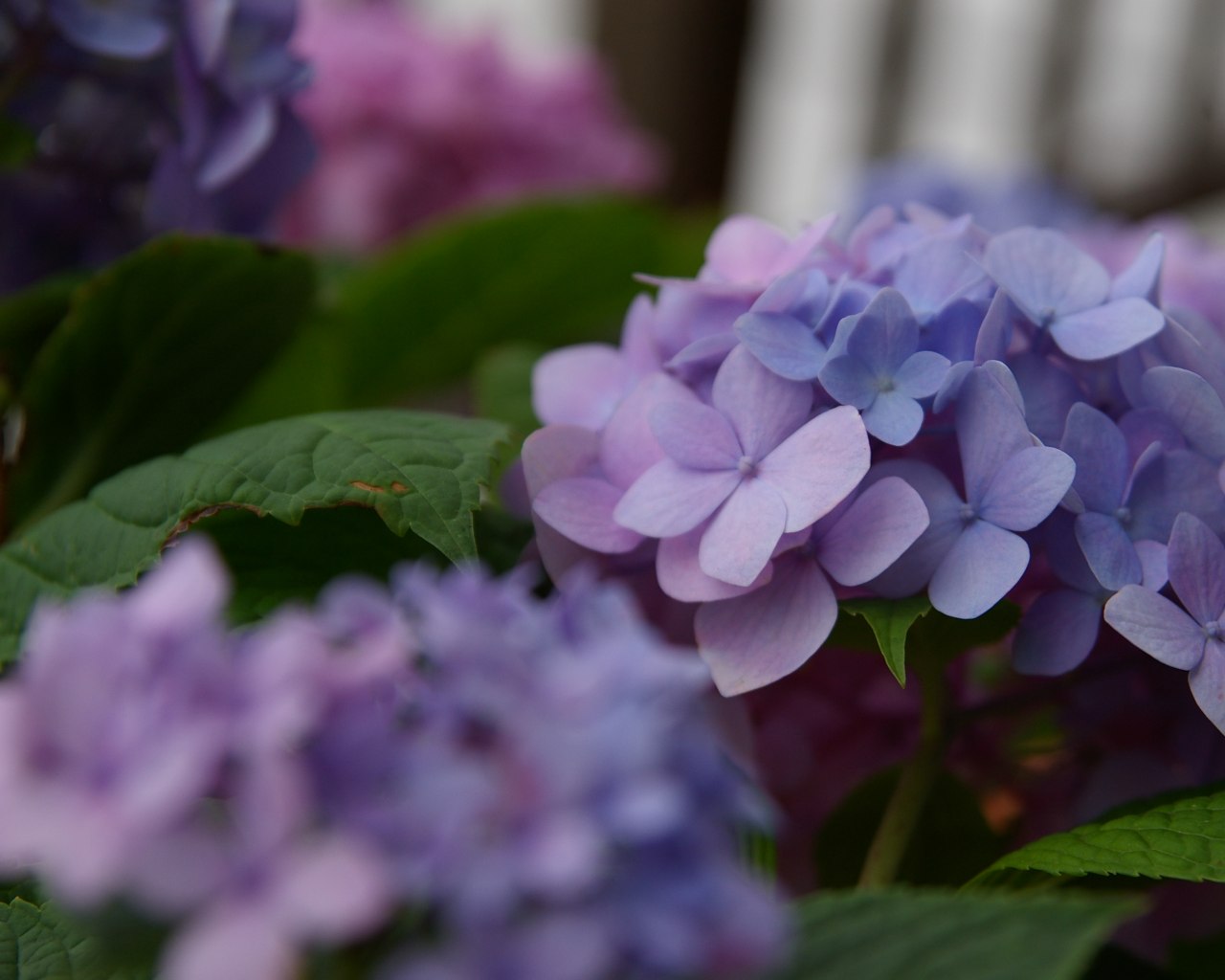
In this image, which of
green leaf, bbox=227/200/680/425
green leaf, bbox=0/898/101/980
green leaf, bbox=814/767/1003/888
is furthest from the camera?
green leaf, bbox=227/200/680/425

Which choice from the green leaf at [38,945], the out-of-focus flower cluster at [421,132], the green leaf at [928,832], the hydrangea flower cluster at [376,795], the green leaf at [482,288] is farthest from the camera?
the out-of-focus flower cluster at [421,132]

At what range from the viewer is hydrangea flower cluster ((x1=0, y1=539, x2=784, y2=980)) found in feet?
0.58

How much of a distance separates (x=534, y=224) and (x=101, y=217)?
0.78 ft

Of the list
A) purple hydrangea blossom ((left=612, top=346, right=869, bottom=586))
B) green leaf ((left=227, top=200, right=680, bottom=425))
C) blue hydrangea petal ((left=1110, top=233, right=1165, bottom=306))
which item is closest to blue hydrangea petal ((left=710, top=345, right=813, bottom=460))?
purple hydrangea blossom ((left=612, top=346, right=869, bottom=586))

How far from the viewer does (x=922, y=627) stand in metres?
0.34

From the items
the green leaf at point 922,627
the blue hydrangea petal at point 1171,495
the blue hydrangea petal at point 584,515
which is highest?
the blue hydrangea petal at point 1171,495

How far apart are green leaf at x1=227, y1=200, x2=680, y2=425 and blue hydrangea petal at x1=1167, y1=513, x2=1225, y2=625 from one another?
41 centimetres

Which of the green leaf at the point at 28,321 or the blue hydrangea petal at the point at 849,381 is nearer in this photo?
the blue hydrangea petal at the point at 849,381

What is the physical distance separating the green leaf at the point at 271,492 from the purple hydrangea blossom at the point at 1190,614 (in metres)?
0.15

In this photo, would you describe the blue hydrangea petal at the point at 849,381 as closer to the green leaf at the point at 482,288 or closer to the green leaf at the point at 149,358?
the green leaf at the point at 149,358

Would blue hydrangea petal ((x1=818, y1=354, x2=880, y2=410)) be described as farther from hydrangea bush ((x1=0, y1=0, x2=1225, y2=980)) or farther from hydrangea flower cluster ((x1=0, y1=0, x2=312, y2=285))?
hydrangea flower cluster ((x1=0, y1=0, x2=312, y2=285))

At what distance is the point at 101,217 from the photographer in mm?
515

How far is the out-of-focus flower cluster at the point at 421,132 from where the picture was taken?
88cm

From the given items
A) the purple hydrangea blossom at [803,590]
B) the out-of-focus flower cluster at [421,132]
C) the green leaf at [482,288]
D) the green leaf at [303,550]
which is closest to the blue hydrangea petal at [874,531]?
the purple hydrangea blossom at [803,590]
